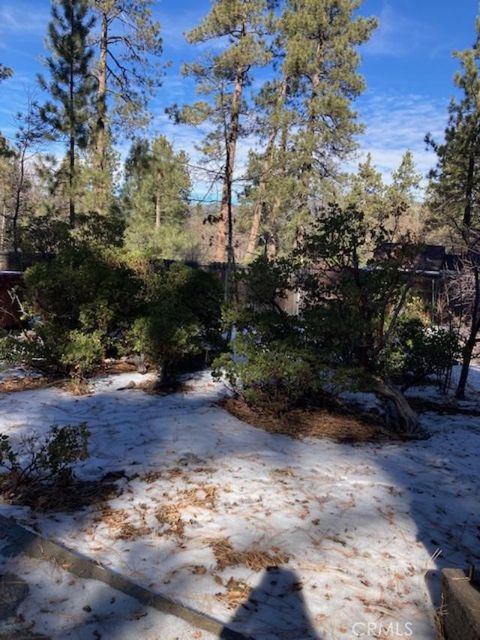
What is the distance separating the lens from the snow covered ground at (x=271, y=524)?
2199 millimetres

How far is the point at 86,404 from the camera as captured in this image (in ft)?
17.3

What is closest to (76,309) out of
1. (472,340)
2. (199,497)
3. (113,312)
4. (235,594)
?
(113,312)

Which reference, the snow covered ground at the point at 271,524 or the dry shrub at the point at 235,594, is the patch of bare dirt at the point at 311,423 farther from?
the dry shrub at the point at 235,594

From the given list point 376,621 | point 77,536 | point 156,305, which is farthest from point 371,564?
point 156,305

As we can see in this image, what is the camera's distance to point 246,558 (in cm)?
254

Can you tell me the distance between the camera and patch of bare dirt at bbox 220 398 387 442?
189 inches

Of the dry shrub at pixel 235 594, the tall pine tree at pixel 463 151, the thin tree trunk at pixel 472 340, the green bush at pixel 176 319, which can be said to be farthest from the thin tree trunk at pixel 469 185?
the dry shrub at pixel 235 594

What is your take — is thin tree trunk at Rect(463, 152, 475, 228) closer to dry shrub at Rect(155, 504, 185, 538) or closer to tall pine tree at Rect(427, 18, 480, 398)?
tall pine tree at Rect(427, 18, 480, 398)

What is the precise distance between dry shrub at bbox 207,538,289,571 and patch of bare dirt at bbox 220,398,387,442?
208 centimetres

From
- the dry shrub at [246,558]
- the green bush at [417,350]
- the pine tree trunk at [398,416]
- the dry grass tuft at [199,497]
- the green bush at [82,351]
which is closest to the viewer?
the dry shrub at [246,558]

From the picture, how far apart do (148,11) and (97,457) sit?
15.8m

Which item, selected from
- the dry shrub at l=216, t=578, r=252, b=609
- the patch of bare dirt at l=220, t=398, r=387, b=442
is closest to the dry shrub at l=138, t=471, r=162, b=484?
the dry shrub at l=216, t=578, r=252, b=609

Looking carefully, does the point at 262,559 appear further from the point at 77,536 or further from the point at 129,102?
the point at 129,102

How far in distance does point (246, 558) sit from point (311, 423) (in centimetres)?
264
